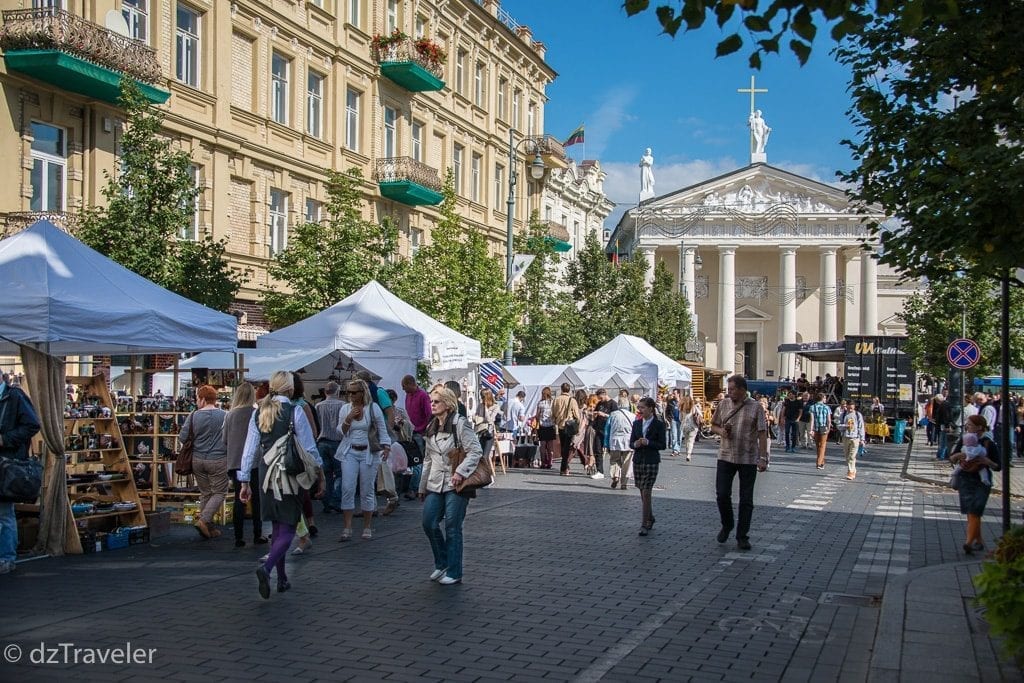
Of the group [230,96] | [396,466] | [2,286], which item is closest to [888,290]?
[230,96]

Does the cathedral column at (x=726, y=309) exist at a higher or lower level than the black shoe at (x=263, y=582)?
higher

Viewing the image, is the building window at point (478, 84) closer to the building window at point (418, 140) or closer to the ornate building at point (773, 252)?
the building window at point (418, 140)

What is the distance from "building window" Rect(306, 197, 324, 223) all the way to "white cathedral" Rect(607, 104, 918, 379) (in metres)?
47.9

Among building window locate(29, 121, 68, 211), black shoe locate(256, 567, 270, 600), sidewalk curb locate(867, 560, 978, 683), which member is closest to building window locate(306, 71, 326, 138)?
building window locate(29, 121, 68, 211)

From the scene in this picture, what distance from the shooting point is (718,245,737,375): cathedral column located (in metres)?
77.8

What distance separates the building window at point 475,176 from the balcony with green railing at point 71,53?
2063cm

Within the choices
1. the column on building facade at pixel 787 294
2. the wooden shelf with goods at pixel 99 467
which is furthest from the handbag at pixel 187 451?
the column on building facade at pixel 787 294

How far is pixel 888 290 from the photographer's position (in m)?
79.8

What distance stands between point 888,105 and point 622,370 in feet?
71.8

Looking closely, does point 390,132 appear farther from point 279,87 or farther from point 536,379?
point 536,379

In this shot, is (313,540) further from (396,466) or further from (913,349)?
(913,349)

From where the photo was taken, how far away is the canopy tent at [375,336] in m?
17.5

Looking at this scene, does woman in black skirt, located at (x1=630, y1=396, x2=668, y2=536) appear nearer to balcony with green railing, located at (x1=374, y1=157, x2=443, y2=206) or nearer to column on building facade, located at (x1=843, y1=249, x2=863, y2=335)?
balcony with green railing, located at (x1=374, y1=157, x2=443, y2=206)

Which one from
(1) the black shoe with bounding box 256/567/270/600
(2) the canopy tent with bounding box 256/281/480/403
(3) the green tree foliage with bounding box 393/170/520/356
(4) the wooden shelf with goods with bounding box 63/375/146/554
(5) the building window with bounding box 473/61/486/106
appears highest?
(5) the building window with bounding box 473/61/486/106
